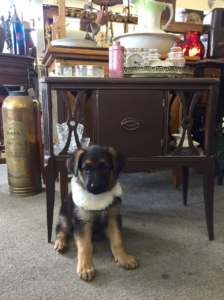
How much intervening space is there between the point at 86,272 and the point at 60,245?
0.84ft

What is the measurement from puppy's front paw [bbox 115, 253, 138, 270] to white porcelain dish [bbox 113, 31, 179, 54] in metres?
1.21

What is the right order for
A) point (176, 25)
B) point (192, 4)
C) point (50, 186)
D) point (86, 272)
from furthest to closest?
point (192, 4) < point (176, 25) < point (50, 186) < point (86, 272)

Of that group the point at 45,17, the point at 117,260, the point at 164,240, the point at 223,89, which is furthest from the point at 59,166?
the point at 45,17

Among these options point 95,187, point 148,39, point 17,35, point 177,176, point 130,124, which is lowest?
point 177,176

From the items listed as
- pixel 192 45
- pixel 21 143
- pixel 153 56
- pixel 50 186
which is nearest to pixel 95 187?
pixel 50 186

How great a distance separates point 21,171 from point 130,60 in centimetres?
123

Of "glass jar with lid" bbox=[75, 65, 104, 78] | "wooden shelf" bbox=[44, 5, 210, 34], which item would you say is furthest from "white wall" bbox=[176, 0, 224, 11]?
"glass jar with lid" bbox=[75, 65, 104, 78]

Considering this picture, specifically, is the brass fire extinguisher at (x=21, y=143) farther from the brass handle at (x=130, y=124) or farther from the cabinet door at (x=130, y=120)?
the brass handle at (x=130, y=124)

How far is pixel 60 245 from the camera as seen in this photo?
4.18 ft

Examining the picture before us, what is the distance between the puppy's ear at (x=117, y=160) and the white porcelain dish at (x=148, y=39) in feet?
2.49

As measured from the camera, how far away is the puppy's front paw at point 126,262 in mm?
1137

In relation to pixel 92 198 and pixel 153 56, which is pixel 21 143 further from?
pixel 153 56

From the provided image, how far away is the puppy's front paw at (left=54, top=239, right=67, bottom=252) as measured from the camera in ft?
4.16

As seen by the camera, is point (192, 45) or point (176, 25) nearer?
point (192, 45)
